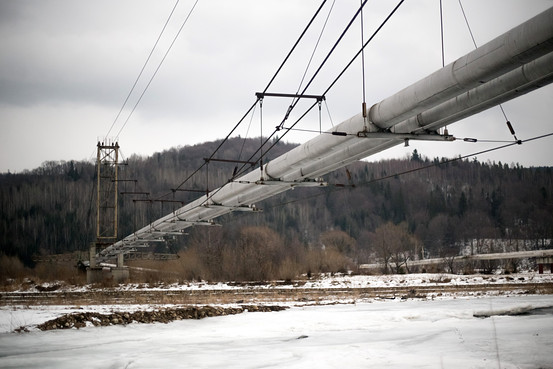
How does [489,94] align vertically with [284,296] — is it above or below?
above

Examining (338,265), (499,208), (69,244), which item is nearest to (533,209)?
(499,208)

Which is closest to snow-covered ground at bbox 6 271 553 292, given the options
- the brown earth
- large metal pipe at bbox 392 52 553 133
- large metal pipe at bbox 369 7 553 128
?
the brown earth

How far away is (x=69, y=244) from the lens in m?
123

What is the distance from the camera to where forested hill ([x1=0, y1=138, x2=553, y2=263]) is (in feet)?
405

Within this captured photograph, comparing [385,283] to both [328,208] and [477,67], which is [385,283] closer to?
[477,67]

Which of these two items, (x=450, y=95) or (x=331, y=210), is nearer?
(x=450, y=95)

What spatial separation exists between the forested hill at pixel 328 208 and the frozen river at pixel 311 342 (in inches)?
3150

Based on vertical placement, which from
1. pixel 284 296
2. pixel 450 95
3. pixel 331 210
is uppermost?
pixel 331 210

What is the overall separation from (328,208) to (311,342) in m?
169

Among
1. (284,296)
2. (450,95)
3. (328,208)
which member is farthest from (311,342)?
(328,208)

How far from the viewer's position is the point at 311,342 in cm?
1127

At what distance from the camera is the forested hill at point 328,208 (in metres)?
123

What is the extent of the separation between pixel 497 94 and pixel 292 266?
4013 centimetres

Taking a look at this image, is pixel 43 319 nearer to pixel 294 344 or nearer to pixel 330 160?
pixel 294 344
